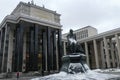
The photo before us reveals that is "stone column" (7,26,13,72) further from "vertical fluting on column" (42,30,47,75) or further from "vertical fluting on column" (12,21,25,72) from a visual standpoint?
"vertical fluting on column" (42,30,47,75)

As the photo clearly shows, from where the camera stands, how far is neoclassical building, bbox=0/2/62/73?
3181 cm

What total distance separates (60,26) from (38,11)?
643 cm

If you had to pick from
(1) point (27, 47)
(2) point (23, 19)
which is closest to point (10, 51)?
(1) point (27, 47)

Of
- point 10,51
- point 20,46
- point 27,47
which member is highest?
point 27,47

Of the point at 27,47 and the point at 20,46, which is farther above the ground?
the point at 27,47

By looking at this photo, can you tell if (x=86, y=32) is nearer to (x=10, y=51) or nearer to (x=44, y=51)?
(x=44, y=51)

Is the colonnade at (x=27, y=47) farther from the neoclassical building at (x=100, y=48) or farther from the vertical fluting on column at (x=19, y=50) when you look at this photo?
the neoclassical building at (x=100, y=48)

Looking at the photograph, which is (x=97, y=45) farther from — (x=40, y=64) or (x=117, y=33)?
(x=40, y=64)

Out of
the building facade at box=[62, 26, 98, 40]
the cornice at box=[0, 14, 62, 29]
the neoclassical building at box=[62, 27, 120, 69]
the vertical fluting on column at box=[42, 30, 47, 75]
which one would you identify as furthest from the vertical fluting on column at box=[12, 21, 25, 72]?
the building facade at box=[62, 26, 98, 40]

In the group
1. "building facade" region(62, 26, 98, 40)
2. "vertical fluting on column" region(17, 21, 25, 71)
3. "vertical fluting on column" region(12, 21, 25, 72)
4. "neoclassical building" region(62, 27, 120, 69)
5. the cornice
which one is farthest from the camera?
"building facade" region(62, 26, 98, 40)

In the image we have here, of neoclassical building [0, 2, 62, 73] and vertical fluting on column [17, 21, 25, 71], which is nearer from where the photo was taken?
vertical fluting on column [17, 21, 25, 71]

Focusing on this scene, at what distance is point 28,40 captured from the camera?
119ft

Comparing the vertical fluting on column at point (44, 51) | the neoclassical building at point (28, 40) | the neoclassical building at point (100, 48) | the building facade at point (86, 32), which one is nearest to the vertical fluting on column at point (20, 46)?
the neoclassical building at point (28, 40)

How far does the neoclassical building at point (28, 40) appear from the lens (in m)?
31.8
